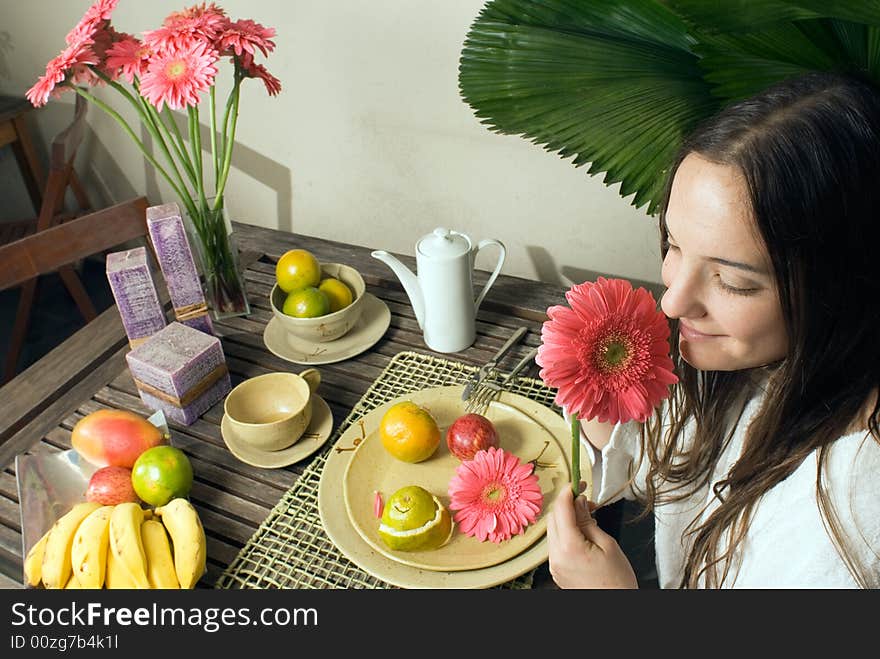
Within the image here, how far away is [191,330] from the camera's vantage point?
1.14 metres

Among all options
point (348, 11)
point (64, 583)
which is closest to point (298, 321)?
point (64, 583)

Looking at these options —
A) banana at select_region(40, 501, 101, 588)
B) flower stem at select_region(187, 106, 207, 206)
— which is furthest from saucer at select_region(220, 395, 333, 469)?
flower stem at select_region(187, 106, 207, 206)

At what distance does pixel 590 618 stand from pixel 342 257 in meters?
0.95

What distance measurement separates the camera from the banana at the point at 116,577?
0.85 m

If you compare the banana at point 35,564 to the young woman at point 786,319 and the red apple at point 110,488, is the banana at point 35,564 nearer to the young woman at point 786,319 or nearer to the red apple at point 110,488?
the red apple at point 110,488

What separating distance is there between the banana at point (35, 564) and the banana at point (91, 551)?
0.13 feet

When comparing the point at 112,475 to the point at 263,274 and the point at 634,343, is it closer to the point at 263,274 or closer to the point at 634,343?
the point at 263,274

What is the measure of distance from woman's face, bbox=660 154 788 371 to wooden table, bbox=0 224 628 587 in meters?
0.36

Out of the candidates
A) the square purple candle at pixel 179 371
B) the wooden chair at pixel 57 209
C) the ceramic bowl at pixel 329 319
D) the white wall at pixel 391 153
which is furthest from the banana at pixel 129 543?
the wooden chair at pixel 57 209

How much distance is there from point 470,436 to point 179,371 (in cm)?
44

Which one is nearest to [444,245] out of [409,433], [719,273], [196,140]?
[409,433]

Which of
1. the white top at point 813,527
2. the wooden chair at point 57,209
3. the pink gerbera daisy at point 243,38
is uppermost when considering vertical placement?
the pink gerbera daisy at point 243,38

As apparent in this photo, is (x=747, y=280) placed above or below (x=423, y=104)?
above

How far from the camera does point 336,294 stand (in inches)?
50.8
